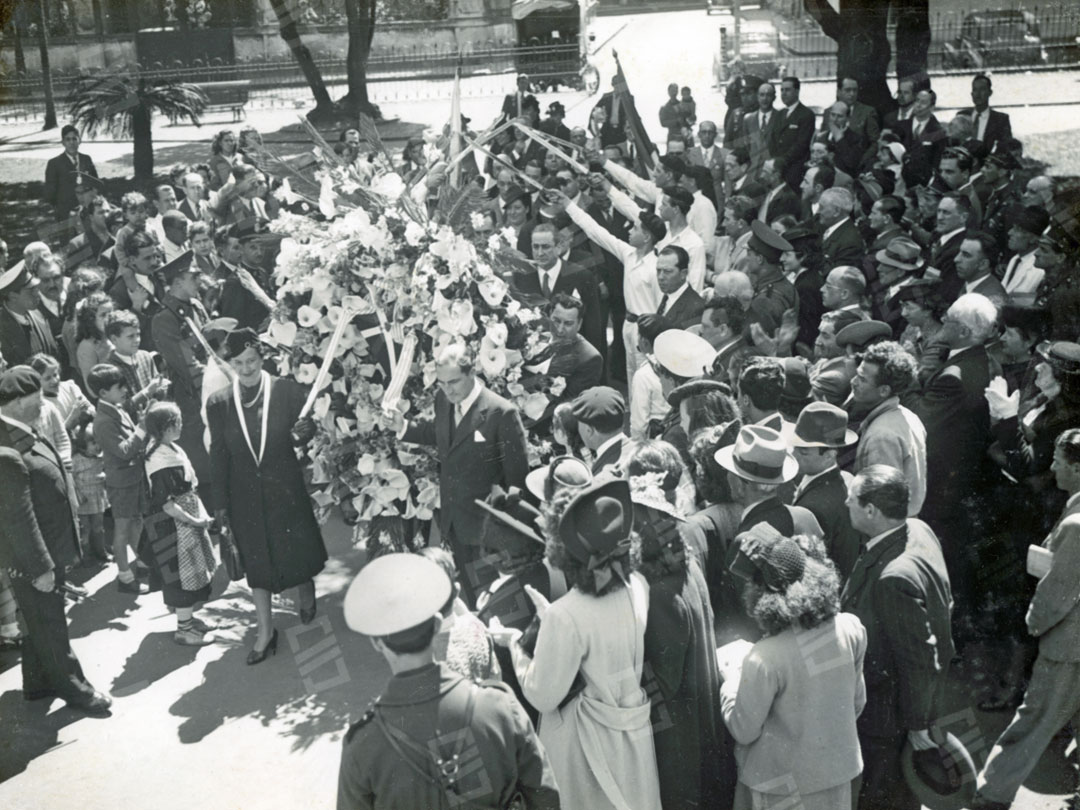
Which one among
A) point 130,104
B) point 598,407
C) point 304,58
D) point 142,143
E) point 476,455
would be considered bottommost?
point 476,455

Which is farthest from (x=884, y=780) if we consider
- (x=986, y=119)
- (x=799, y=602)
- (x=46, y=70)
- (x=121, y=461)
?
(x=46, y=70)

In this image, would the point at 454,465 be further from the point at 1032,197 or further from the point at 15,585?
the point at 1032,197

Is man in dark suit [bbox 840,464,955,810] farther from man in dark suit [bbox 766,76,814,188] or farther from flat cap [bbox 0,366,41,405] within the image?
man in dark suit [bbox 766,76,814,188]

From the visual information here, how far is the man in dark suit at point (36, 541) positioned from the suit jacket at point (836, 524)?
11.0 ft

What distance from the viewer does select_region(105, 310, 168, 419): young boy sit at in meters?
6.07

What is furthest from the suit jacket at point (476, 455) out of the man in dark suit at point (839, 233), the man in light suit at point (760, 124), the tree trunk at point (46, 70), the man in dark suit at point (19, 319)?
the tree trunk at point (46, 70)

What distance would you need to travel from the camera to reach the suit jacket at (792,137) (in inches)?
439

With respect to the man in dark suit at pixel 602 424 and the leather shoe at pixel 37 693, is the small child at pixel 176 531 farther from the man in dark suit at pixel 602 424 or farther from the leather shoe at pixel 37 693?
the man in dark suit at pixel 602 424

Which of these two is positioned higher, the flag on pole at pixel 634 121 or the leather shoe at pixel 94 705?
the flag on pole at pixel 634 121

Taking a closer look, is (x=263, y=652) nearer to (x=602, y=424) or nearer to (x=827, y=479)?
(x=602, y=424)

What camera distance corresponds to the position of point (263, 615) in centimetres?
534

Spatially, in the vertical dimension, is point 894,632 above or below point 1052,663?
above

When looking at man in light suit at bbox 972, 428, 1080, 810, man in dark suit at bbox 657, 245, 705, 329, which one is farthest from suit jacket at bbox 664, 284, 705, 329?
man in light suit at bbox 972, 428, 1080, 810

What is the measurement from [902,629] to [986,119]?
870 cm
